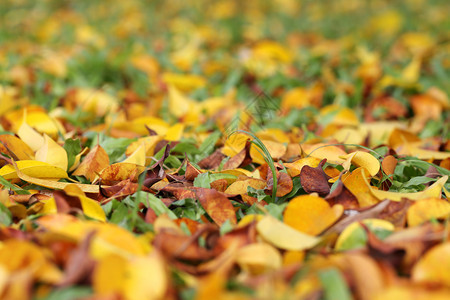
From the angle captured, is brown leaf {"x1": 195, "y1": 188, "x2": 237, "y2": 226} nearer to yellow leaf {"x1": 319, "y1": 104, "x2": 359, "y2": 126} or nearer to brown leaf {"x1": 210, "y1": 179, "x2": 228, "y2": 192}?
brown leaf {"x1": 210, "y1": 179, "x2": 228, "y2": 192}

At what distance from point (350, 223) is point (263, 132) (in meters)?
0.53

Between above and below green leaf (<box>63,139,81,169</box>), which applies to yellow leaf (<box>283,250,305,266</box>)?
above

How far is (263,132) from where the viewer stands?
53.2 inches

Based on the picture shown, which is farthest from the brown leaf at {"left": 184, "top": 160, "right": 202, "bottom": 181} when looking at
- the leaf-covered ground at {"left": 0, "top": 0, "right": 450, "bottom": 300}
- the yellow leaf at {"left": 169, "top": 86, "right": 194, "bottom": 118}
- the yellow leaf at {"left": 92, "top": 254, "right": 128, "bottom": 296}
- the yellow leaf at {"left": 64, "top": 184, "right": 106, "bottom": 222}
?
the yellow leaf at {"left": 169, "top": 86, "right": 194, "bottom": 118}

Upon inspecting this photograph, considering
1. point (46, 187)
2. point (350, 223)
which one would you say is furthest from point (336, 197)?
point (46, 187)

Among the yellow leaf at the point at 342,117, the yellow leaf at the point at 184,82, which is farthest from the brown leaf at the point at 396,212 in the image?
the yellow leaf at the point at 184,82

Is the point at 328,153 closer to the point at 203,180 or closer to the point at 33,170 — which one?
the point at 203,180

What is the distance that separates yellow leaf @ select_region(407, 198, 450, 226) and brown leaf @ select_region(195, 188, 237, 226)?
13.4 inches

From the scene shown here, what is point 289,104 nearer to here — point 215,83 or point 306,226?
point 215,83

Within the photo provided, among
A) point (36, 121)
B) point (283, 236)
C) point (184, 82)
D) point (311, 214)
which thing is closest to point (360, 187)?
point (311, 214)

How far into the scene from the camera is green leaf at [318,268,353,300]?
0.62m

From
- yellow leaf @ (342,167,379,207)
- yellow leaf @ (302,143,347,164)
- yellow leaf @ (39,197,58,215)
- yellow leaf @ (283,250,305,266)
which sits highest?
yellow leaf @ (342,167,379,207)

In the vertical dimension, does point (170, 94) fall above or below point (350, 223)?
below

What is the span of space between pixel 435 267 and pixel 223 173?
1.75 feet
